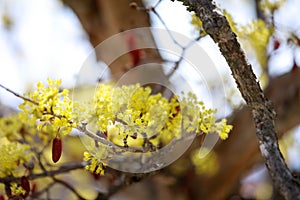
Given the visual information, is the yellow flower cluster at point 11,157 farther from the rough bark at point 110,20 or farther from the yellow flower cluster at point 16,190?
the rough bark at point 110,20

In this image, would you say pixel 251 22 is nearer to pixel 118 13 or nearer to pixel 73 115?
pixel 73 115

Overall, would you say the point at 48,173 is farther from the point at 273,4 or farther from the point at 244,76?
the point at 273,4

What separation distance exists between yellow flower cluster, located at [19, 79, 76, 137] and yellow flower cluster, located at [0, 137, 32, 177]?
0.10 m

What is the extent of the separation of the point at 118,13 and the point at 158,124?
81 centimetres

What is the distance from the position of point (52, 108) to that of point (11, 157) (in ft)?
0.52

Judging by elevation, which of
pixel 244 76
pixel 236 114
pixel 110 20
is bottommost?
pixel 244 76

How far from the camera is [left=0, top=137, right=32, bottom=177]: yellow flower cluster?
80cm

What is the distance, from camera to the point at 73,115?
0.67 metres

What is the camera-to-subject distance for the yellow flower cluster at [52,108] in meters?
A: 0.67

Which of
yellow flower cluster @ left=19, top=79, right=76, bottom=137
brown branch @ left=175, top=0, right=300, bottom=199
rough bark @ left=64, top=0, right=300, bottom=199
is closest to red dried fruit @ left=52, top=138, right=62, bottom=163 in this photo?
yellow flower cluster @ left=19, top=79, right=76, bottom=137

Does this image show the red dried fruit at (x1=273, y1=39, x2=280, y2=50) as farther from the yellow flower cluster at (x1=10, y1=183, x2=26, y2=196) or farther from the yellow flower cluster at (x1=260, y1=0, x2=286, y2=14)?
the yellow flower cluster at (x1=10, y1=183, x2=26, y2=196)

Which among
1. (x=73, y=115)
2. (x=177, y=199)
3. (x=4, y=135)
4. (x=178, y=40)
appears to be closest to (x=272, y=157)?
(x=73, y=115)

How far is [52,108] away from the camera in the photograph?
692 mm

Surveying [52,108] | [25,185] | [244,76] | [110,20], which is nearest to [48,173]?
[25,185]
